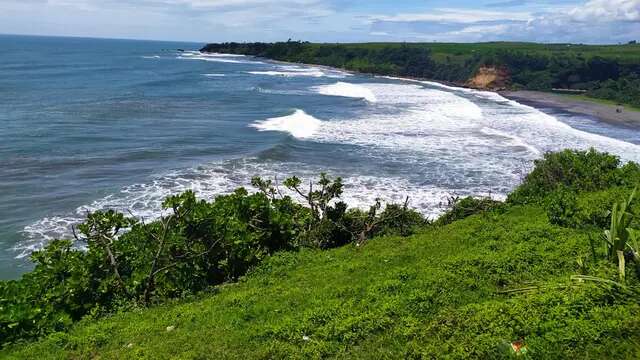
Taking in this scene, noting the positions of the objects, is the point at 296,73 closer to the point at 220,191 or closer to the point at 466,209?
the point at 220,191

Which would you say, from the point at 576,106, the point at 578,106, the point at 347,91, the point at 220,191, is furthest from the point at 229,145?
the point at 578,106

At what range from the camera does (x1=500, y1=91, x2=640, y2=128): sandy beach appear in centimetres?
5359

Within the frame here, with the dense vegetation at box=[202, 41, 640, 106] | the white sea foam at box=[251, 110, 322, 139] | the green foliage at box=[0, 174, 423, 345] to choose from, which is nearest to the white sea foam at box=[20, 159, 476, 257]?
the green foliage at box=[0, 174, 423, 345]

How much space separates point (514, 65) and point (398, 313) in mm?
95518

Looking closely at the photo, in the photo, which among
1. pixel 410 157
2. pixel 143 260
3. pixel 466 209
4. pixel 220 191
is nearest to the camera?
pixel 143 260

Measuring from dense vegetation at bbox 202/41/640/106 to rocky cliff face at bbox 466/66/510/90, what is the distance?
103 centimetres

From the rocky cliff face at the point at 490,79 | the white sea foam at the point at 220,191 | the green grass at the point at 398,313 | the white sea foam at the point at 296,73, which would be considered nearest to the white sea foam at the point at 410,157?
the white sea foam at the point at 220,191

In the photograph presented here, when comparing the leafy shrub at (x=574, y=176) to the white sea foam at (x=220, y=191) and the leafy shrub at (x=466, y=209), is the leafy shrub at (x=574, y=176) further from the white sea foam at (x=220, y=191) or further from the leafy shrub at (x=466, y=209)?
the white sea foam at (x=220, y=191)

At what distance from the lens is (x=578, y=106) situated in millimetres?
64375

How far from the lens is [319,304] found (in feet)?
33.7

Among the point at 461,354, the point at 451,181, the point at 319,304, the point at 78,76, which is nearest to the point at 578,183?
the point at 451,181

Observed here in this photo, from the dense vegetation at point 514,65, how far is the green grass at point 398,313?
207 ft

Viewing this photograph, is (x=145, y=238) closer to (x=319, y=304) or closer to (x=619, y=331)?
(x=319, y=304)

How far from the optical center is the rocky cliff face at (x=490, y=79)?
9062 cm
